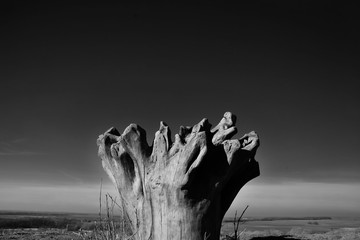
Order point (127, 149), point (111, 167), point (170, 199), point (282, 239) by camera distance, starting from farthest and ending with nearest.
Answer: point (282, 239) → point (111, 167) → point (127, 149) → point (170, 199)

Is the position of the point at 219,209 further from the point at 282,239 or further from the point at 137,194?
the point at 282,239

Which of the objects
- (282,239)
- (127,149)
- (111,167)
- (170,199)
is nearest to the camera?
(170,199)

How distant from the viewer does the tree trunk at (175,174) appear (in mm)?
6836

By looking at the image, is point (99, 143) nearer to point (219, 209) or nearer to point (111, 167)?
point (111, 167)

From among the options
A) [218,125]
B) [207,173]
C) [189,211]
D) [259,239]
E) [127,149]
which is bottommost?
[259,239]

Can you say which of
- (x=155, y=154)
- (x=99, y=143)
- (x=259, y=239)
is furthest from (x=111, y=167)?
(x=259, y=239)

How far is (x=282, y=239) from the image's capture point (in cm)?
1116

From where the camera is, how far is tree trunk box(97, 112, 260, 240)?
6836 mm

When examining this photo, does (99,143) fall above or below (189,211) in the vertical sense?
above

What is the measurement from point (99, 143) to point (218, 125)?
2.53m

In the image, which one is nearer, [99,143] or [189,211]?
[189,211]

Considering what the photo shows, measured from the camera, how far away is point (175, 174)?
682cm

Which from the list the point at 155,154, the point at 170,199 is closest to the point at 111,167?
the point at 155,154

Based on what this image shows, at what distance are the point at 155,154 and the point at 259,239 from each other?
581 centimetres
